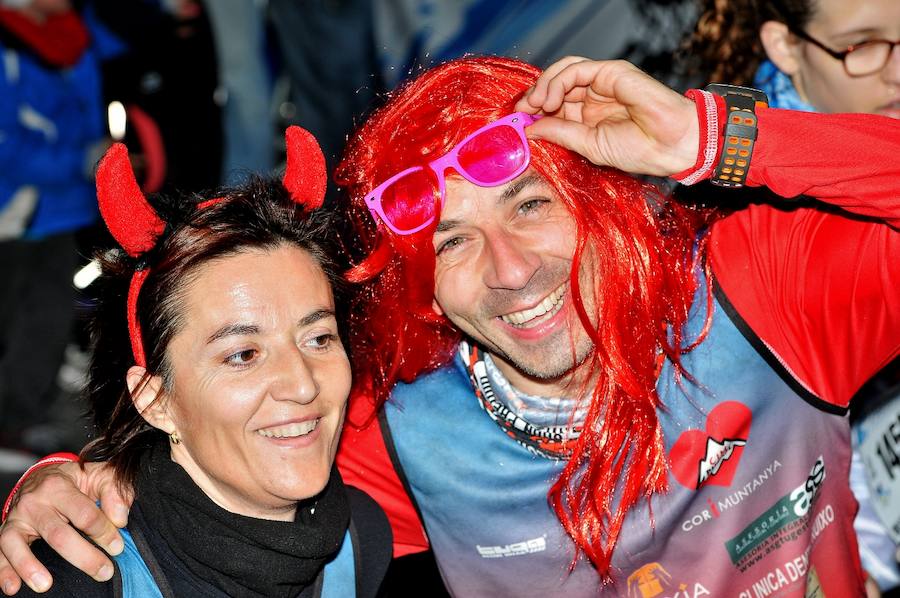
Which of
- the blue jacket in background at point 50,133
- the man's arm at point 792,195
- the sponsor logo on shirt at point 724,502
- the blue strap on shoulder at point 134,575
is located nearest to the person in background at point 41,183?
the blue jacket in background at point 50,133

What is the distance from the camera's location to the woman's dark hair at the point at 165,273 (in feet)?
7.84

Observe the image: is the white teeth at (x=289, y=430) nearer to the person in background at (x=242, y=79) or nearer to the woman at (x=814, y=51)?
the woman at (x=814, y=51)

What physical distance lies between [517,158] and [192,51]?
3873 millimetres

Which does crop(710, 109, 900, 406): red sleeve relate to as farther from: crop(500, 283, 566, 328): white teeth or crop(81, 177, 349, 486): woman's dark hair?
crop(81, 177, 349, 486): woman's dark hair

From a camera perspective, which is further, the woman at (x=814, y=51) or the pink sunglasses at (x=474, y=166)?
the woman at (x=814, y=51)

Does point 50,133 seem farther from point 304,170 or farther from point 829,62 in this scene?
point 829,62

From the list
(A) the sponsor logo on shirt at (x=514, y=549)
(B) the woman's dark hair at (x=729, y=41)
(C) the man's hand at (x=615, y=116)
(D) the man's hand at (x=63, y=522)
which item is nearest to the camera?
(D) the man's hand at (x=63, y=522)

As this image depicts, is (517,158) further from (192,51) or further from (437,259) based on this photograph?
(192,51)

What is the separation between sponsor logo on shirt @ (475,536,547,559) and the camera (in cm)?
265

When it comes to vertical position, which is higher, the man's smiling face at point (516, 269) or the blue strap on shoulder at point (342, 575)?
the man's smiling face at point (516, 269)

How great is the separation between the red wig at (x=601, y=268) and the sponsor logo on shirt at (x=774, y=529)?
26 cm

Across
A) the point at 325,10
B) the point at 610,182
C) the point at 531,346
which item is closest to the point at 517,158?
the point at 610,182

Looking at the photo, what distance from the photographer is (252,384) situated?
2.31 m

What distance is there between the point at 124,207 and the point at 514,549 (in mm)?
1318
